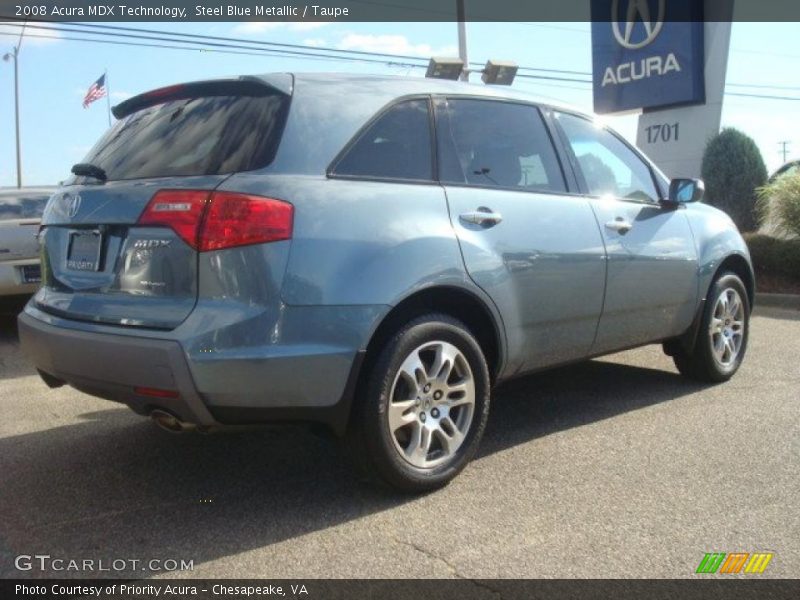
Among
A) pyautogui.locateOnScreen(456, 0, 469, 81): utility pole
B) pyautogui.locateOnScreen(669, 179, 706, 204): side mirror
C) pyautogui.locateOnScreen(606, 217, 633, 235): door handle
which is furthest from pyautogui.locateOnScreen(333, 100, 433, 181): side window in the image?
pyautogui.locateOnScreen(456, 0, 469, 81): utility pole

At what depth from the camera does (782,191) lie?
11.3 m

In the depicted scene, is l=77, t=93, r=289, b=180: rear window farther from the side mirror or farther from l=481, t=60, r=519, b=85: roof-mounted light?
l=481, t=60, r=519, b=85: roof-mounted light

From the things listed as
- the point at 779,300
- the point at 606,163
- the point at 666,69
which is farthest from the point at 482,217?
the point at 666,69

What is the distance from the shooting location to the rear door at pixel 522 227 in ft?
12.5

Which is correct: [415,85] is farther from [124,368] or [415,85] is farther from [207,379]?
[124,368]

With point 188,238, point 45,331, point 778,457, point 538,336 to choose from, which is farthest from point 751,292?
point 45,331

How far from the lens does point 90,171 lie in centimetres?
363

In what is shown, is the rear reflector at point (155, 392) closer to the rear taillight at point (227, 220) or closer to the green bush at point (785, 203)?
the rear taillight at point (227, 220)

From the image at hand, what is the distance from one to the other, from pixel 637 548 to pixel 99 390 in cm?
221

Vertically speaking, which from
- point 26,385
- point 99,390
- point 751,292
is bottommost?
point 26,385

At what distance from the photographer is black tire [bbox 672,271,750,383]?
17.6 ft

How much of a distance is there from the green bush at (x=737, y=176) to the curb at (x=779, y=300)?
256 centimetres

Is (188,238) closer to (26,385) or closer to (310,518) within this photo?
(310,518)

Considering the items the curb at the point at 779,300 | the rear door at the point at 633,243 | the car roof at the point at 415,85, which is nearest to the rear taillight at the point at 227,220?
the car roof at the point at 415,85
